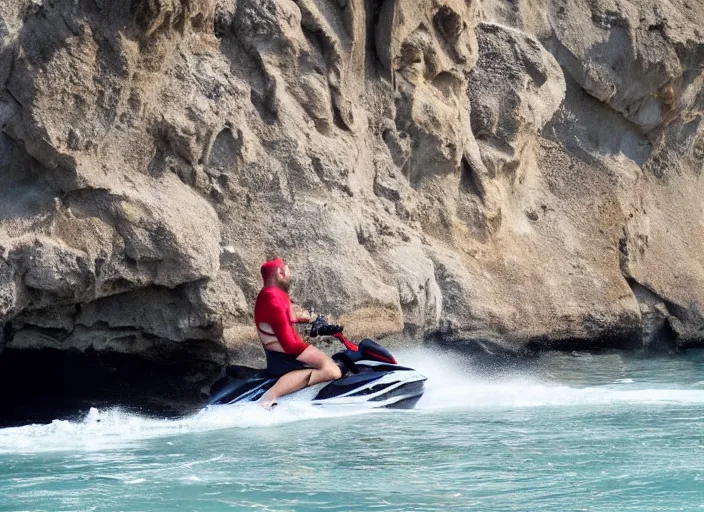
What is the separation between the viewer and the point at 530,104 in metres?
16.7

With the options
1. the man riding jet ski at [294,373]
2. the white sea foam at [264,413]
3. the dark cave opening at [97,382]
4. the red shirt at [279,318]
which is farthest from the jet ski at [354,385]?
the dark cave opening at [97,382]

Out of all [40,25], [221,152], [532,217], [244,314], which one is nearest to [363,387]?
[244,314]

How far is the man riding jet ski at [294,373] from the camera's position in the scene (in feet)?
29.9

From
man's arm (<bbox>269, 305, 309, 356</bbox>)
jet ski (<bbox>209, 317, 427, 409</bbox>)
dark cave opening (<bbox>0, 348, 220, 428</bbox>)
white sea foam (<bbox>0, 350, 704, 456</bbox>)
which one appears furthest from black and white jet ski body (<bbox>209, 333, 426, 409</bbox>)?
dark cave opening (<bbox>0, 348, 220, 428</bbox>)

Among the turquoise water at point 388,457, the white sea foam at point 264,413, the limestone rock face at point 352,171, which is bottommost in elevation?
the turquoise water at point 388,457

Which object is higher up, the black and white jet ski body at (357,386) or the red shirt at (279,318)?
the red shirt at (279,318)

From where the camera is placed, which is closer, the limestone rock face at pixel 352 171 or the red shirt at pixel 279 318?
the red shirt at pixel 279 318

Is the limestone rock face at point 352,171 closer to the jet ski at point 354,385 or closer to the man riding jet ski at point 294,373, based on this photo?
the man riding jet ski at point 294,373

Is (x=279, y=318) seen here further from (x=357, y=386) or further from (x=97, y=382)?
(x=97, y=382)

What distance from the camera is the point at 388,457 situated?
6.86 m

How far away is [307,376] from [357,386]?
456 millimetres

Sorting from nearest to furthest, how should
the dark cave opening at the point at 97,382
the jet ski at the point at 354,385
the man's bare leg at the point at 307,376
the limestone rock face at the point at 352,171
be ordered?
1. the man's bare leg at the point at 307,376
2. the jet ski at the point at 354,385
3. the dark cave opening at the point at 97,382
4. the limestone rock face at the point at 352,171

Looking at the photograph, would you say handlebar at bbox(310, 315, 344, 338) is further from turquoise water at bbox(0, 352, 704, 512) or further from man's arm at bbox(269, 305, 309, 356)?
turquoise water at bbox(0, 352, 704, 512)

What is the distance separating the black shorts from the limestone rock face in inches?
72.2
